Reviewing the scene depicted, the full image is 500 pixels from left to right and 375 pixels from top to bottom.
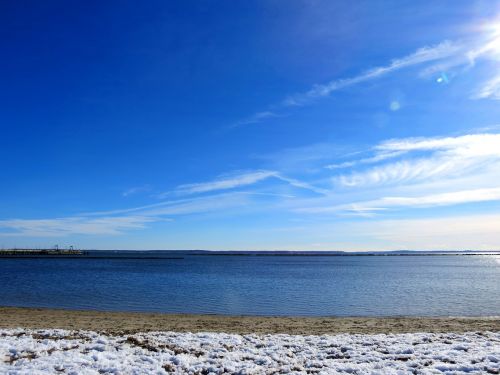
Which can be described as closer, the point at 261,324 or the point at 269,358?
the point at 269,358

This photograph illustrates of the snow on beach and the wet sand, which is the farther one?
the wet sand

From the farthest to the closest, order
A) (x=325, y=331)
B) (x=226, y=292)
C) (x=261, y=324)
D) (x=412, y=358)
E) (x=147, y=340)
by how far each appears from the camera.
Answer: (x=226, y=292) → (x=261, y=324) → (x=325, y=331) → (x=147, y=340) → (x=412, y=358)

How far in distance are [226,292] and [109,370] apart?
32.7 metres

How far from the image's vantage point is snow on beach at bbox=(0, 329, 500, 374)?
10898 millimetres

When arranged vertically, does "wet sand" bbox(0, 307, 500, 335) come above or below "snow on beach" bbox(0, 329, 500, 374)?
below

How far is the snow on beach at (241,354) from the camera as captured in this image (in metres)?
10.9

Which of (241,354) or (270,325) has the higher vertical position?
(241,354)

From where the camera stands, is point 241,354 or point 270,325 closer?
point 241,354

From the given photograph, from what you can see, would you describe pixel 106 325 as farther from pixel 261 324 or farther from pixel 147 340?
pixel 261 324

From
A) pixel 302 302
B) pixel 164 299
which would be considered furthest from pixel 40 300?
pixel 302 302

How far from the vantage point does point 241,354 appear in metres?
12.5

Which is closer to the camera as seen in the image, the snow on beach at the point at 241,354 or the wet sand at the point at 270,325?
the snow on beach at the point at 241,354

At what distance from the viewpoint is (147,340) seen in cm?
1403

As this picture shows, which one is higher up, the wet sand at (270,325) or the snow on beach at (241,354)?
the snow on beach at (241,354)
